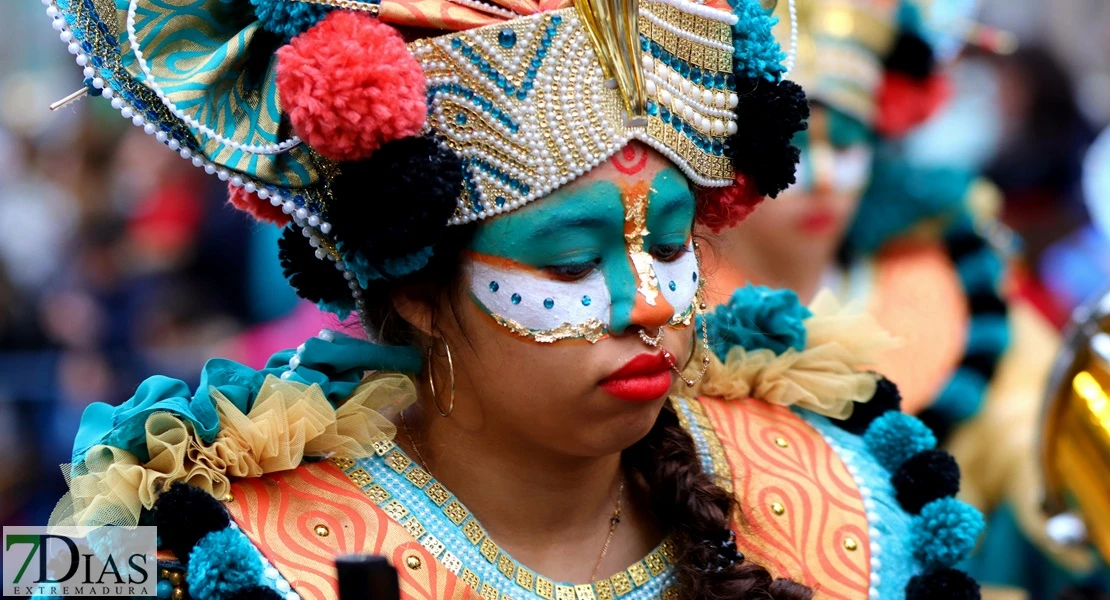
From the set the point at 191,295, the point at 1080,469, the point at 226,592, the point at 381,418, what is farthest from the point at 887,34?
the point at 226,592

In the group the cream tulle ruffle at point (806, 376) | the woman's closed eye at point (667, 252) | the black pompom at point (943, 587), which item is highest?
the woman's closed eye at point (667, 252)

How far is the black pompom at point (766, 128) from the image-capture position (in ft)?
9.46

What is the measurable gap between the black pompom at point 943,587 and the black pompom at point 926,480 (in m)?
0.19

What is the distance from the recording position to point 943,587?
297 centimetres

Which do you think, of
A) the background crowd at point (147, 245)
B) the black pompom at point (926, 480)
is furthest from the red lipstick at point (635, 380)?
the background crowd at point (147, 245)

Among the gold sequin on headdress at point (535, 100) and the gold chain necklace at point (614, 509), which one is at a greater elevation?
the gold sequin on headdress at point (535, 100)

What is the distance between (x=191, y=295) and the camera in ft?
21.8

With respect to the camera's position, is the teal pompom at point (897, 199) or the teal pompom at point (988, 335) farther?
the teal pompom at point (897, 199)

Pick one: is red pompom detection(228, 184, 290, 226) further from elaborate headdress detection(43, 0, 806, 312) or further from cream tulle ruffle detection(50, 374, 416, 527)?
cream tulle ruffle detection(50, 374, 416, 527)

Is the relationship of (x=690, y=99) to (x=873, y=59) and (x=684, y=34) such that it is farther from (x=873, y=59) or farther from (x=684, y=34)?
(x=873, y=59)

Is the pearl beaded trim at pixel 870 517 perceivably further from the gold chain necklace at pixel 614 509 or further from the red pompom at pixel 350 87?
the red pompom at pixel 350 87

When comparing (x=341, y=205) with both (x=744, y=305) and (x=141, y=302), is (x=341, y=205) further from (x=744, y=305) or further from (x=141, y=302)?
(x=141, y=302)

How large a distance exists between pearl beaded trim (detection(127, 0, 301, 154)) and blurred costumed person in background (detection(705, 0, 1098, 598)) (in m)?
2.78

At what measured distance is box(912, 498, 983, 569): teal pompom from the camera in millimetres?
3045
